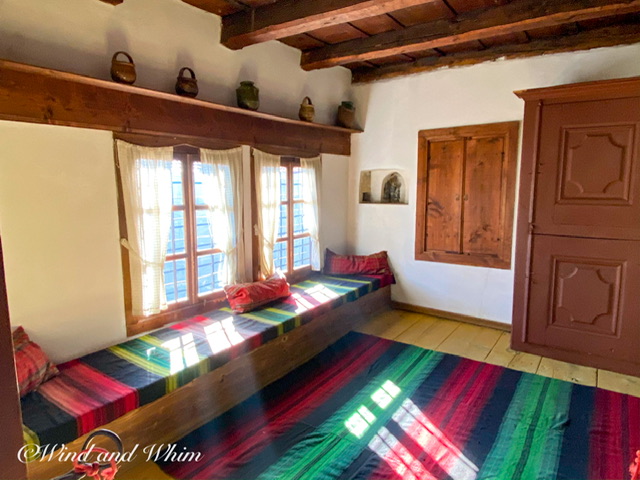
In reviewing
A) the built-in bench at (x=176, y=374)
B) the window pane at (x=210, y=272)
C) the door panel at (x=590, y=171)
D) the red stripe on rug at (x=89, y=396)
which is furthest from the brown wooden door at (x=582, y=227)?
the red stripe on rug at (x=89, y=396)

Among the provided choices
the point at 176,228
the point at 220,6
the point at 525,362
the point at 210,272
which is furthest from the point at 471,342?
the point at 220,6

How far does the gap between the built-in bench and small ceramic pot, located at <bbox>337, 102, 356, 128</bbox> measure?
6.42 feet

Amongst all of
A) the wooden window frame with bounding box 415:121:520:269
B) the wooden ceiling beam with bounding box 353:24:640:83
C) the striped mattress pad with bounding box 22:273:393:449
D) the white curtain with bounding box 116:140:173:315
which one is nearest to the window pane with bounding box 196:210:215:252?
the white curtain with bounding box 116:140:173:315

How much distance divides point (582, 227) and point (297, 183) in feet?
8.18

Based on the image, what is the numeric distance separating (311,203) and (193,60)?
5.77 ft

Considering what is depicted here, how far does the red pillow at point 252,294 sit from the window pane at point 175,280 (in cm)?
36

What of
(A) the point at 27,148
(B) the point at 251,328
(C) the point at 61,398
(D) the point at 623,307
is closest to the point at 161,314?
(B) the point at 251,328

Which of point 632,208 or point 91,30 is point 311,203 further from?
point 632,208

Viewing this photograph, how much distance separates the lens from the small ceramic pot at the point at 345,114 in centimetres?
437

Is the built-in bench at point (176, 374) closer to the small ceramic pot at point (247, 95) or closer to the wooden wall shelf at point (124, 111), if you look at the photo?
the wooden wall shelf at point (124, 111)

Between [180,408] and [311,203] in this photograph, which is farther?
[311,203]

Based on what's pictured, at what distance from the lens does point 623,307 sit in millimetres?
3010

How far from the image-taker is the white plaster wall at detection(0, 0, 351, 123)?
213 cm

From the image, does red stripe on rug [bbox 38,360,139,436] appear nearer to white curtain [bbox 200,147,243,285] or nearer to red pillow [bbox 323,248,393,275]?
white curtain [bbox 200,147,243,285]
